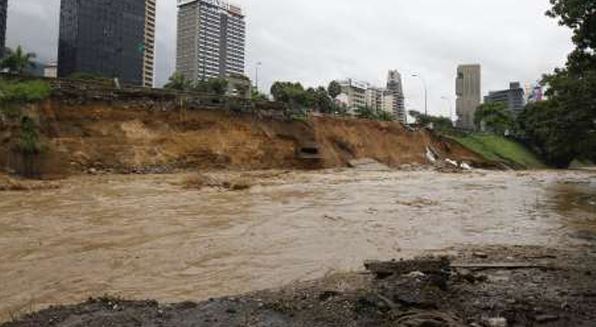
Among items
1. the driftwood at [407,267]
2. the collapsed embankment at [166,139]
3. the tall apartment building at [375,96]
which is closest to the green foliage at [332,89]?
the tall apartment building at [375,96]

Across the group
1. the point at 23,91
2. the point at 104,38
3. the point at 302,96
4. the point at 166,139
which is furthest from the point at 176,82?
the point at 23,91

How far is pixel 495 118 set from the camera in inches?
3349

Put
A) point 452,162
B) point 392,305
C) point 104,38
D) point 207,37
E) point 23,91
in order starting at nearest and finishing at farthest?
point 392,305 < point 23,91 < point 452,162 < point 104,38 < point 207,37

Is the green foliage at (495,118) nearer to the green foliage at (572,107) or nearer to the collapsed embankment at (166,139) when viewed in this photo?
the collapsed embankment at (166,139)

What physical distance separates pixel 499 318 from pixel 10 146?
2463 centimetres

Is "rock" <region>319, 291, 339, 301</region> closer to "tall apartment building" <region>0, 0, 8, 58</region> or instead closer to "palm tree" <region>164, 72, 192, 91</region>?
"tall apartment building" <region>0, 0, 8, 58</region>

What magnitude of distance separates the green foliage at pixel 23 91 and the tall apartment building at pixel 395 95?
11958 centimetres

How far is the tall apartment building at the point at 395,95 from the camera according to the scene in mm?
149750

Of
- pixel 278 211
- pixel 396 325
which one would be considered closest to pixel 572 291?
pixel 396 325

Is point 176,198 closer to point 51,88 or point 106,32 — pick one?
point 51,88

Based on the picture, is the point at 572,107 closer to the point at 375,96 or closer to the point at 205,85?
the point at 205,85

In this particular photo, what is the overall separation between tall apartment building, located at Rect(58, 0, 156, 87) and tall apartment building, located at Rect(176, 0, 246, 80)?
24351mm

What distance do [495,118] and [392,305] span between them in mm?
84905

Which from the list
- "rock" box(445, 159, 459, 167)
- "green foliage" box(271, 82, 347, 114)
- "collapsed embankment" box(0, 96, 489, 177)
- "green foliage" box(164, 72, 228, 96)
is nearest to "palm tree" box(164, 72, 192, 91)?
"green foliage" box(164, 72, 228, 96)
